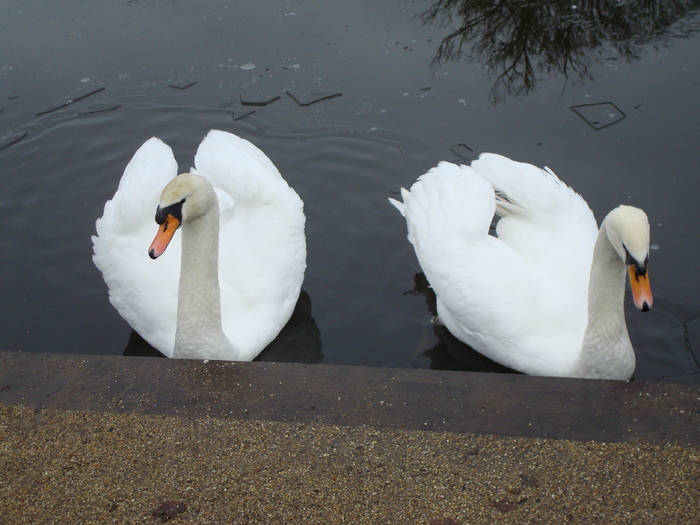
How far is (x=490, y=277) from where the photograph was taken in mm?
4699

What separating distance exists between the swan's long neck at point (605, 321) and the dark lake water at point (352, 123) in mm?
790

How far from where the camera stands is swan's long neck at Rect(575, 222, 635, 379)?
395 cm

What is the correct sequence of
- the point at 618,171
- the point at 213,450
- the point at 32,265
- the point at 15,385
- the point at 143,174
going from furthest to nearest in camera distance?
the point at 618,171 → the point at 32,265 → the point at 143,174 → the point at 15,385 → the point at 213,450

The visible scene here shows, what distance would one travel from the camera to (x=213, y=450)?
3.19m

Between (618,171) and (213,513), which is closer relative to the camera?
(213,513)

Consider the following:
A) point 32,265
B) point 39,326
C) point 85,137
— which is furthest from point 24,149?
point 39,326

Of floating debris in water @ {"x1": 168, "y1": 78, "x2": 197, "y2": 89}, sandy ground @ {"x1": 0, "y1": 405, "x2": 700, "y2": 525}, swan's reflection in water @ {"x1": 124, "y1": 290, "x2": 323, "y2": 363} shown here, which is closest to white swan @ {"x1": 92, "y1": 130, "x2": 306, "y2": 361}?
swan's reflection in water @ {"x1": 124, "y1": 290, "x2": 323, "y2": 363}

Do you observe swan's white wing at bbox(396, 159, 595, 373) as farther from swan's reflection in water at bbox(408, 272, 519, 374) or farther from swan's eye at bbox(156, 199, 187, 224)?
swan's eye at bbox(156, 199, 187, 224)

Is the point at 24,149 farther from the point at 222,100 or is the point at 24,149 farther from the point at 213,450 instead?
the point at 213,450

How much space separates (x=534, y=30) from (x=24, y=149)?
568 centimetres

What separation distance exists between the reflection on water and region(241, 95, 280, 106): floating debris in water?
1.90m

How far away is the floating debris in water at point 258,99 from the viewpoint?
792cm

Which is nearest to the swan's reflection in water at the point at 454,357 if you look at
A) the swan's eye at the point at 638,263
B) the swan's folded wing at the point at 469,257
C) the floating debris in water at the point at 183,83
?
the swan's folded wing at the point at 469,257

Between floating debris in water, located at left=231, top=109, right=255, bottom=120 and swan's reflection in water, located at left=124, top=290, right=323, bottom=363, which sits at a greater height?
floating debris in water, located at left=231, top=109, right=255, bottom=120
